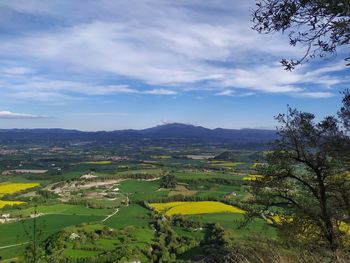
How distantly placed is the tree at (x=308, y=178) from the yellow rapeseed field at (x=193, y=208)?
134 ft

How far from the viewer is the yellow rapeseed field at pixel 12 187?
3120 inches

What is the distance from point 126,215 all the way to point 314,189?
159 feet

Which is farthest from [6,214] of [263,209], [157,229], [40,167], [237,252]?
[40,167]

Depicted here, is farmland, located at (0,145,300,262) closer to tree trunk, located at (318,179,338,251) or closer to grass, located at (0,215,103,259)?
grass, located at (0,215,103,259)

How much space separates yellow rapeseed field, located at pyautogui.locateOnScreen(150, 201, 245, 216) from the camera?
185ft

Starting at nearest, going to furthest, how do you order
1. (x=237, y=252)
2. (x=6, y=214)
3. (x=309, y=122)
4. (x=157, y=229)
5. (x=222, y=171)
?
(x=237, y=252)
(x=309, y=122)
(x=157, y=229)
(x=6, y=214)
(x=222, y=171)

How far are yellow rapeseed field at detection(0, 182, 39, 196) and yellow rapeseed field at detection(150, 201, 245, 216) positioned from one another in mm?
32543

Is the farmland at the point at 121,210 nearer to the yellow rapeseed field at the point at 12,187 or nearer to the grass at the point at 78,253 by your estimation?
the grass at the point at 78,253

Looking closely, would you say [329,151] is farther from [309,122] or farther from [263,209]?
[263,209]

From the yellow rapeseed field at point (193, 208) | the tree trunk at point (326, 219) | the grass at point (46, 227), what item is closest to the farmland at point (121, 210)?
the yellow rapeseed field at point (193, 208)

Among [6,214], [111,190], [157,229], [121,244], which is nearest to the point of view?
[121,244]

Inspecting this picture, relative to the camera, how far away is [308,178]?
1305 cm

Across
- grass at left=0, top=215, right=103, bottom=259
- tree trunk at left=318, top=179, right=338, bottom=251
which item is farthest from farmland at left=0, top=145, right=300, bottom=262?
tree trunk at left=318, top=179, right=338, bottom=251

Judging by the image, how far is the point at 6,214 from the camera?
190ft
